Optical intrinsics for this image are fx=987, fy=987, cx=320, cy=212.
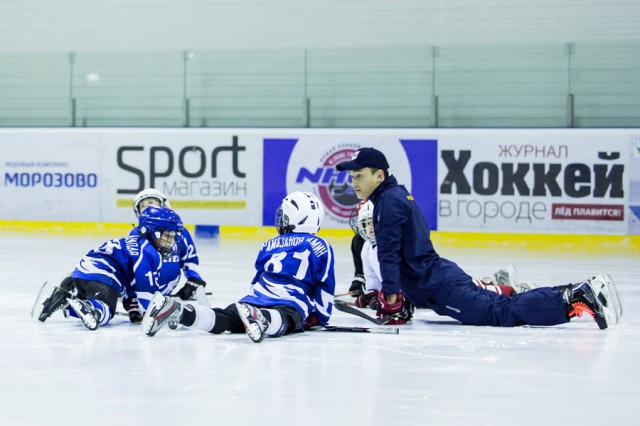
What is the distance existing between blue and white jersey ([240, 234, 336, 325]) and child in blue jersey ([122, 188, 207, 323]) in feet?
2.57

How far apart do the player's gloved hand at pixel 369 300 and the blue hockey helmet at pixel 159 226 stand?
1.44 meters

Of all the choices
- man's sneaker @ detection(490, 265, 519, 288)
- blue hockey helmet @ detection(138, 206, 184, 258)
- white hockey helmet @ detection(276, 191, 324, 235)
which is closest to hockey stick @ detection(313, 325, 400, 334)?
white hockey helmet @ detection(276, 191, 324, 235)

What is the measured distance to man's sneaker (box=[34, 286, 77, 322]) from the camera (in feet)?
17.5

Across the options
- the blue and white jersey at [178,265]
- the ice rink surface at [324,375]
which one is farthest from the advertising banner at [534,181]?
the blue and white jersey at [178,265]

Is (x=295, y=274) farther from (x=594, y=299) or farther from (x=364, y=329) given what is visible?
(x=594, y=299)

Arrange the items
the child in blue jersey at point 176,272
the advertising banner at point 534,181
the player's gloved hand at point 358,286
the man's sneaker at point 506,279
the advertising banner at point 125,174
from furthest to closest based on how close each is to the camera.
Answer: the advertising banner at point 125,174 < the advertising banner at point 534,181 < the player's gloved hand at point 358,286 < the man's sneaker at point 506,279 < the child in blue jersey at point 176,272

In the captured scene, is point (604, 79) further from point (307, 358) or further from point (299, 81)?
point (307, 358)

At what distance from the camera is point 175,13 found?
1473cm

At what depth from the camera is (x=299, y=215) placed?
5.00 meters

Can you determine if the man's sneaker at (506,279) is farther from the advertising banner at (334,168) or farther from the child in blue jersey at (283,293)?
the advertising banner at (334,168)

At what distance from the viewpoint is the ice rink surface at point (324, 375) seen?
326 cm

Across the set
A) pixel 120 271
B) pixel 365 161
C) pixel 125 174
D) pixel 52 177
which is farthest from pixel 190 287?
pixel 52 177

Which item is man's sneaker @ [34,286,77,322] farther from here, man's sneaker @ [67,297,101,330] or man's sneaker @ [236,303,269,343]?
man's sneaker @ [236,303,269,343]

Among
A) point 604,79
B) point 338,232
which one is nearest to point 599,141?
point 604,79
